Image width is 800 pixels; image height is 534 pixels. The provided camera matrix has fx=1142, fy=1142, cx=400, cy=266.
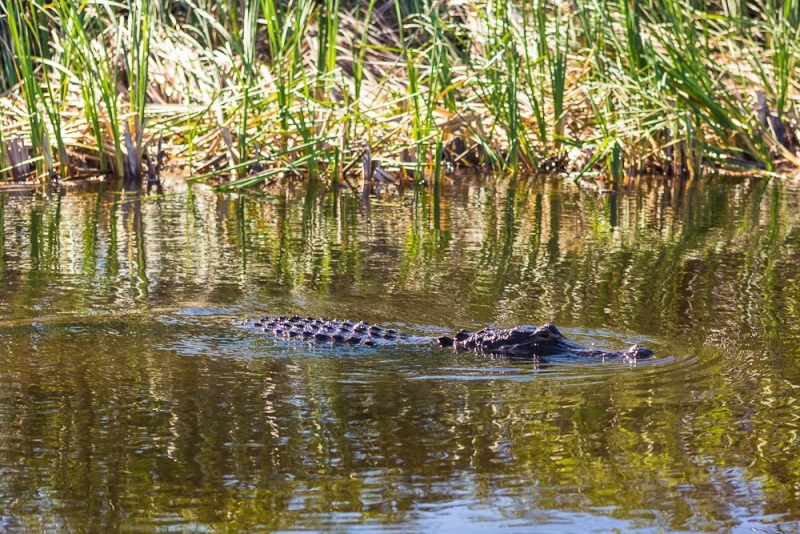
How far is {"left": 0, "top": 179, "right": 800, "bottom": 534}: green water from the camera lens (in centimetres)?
292

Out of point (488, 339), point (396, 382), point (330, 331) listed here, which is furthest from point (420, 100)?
point (396, 382)

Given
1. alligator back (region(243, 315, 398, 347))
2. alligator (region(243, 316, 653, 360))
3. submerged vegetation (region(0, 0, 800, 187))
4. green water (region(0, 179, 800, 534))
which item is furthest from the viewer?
submerged vegetation (region(0, 0, 800, 187))

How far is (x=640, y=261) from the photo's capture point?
266 inches

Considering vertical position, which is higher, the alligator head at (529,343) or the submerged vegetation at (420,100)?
the submerged vegetation at (420,100)

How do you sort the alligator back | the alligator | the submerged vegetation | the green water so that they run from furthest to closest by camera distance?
the submerged vegetation, the alligator back, the alligator, the green water

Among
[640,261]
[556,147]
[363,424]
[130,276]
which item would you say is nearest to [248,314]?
[130,276]

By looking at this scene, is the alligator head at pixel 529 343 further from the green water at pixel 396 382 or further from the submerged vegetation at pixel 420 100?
the submerged vegetation at pixel 420 100

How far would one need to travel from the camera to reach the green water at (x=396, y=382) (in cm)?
292

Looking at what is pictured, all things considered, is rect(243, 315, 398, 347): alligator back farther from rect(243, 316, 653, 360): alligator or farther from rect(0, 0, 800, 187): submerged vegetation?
rect(0, 0, 800, 187): submerged vegetation

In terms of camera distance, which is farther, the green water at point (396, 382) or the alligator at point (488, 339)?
the alligator at point (488, 339)

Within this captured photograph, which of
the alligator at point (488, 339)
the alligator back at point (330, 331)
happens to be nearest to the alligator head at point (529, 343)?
the alligator at point (488, 339)

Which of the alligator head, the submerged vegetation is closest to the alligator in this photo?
the alligator head

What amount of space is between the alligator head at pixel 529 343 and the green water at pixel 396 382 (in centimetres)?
9

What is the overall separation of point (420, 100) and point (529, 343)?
700 cm
